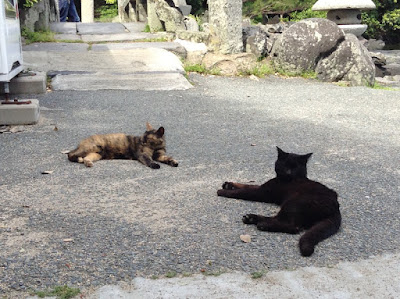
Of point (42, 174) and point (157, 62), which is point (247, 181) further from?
point (157, 62)

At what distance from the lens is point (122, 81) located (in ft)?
26.8

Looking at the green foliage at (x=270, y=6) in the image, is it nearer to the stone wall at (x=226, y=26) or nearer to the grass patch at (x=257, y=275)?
the stone wall at (x=226, y=26)

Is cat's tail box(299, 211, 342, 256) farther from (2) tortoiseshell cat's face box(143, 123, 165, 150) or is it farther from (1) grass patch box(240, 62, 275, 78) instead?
(1) grass patch box(240, 62, 275, 78)

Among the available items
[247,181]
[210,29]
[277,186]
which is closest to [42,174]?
[247,181]

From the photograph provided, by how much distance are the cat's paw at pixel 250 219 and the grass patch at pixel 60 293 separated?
120 cm

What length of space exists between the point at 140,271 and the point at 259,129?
3.63 metres

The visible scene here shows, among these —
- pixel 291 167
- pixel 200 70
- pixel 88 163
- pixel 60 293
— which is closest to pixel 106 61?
pixel 200 70

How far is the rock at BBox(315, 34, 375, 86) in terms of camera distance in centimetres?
948

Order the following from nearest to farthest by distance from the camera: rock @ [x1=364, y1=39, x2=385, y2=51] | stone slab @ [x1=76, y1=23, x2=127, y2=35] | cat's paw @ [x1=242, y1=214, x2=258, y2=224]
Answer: cat's paw @ [x1=242, y1=214, x2=258, y2=224], stone slab @ [x1=76, y1=23, x2=127, y2=35], rock @ [x1=364, y1=39, x2=385, y2=51]

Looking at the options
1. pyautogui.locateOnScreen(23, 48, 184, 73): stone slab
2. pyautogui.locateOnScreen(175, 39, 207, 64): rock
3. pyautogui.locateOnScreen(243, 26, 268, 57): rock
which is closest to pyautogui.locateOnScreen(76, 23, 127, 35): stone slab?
pyautogui.locateOnScreen(23, 48, 184, 73): stone slab

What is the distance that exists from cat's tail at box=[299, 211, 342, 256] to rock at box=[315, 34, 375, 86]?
692 cm

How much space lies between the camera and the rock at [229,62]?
9.59 meters

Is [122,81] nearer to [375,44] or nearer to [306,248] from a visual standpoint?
[306,248]

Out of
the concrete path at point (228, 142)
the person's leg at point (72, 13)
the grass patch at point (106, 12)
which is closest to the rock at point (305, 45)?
the concrete path at point (228, 142)
